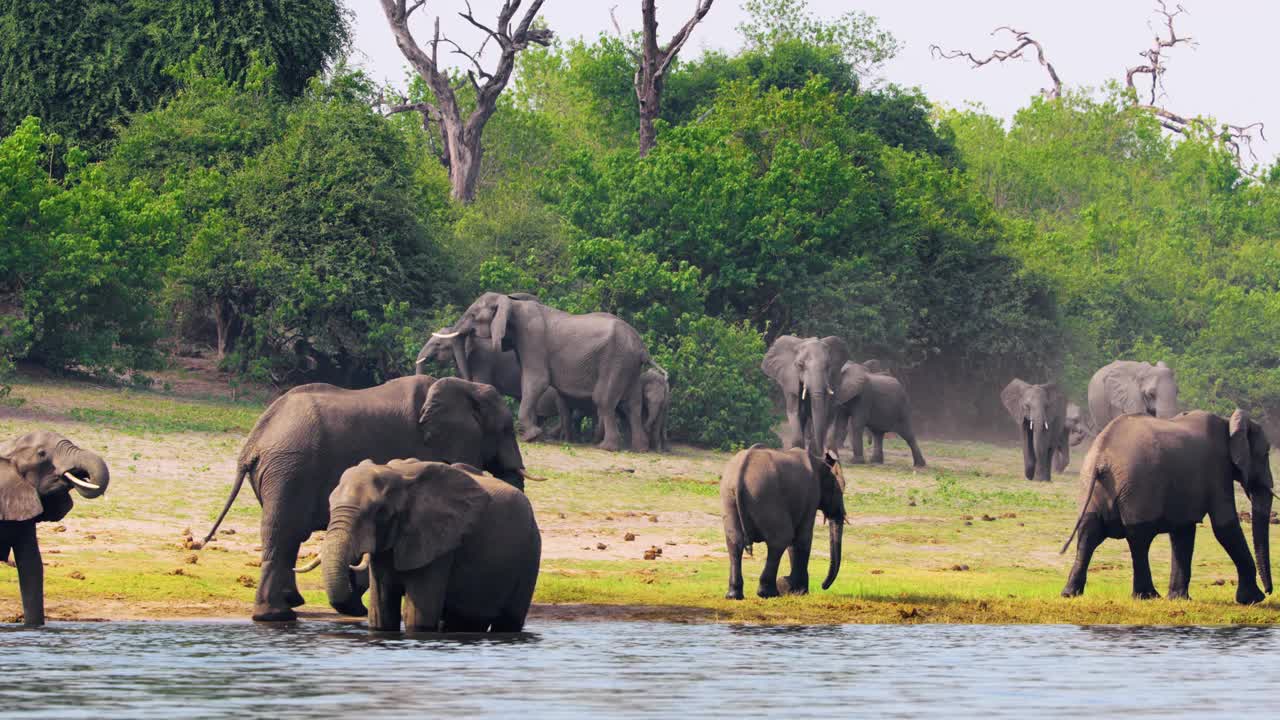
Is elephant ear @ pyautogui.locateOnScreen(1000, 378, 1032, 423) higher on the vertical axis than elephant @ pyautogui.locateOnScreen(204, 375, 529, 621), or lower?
higher

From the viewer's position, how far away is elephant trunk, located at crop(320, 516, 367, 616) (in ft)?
43.8

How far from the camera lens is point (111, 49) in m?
43.3

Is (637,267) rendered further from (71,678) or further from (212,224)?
(71,678)

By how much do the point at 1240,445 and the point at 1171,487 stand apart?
0.80 m

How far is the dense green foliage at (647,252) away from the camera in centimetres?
3469

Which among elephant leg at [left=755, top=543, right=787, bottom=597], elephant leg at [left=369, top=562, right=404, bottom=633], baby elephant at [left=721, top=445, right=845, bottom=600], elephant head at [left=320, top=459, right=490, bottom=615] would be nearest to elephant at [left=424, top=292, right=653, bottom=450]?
baby elephant at [left=721, top=445, right=845, bottom=600]

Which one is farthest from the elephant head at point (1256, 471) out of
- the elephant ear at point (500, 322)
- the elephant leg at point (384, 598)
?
the elephant ear at point (500, 322)

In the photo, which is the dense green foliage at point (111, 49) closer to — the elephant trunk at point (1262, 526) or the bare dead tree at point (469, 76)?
the bare dead tree at point (469, 76)

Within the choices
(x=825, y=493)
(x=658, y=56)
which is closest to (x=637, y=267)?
(x=658, y=56)

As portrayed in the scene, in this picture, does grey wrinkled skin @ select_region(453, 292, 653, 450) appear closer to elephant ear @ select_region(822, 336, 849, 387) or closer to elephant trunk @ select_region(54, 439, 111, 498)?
elephant ear @ select_region(822, 336, 849, 387)

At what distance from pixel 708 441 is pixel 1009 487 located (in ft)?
18.6

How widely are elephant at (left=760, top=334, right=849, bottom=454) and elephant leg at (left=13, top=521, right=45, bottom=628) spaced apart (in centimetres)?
2033

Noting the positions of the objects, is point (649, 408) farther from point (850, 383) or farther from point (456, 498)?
point (456, 498)

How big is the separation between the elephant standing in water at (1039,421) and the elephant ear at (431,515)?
2186 cm
